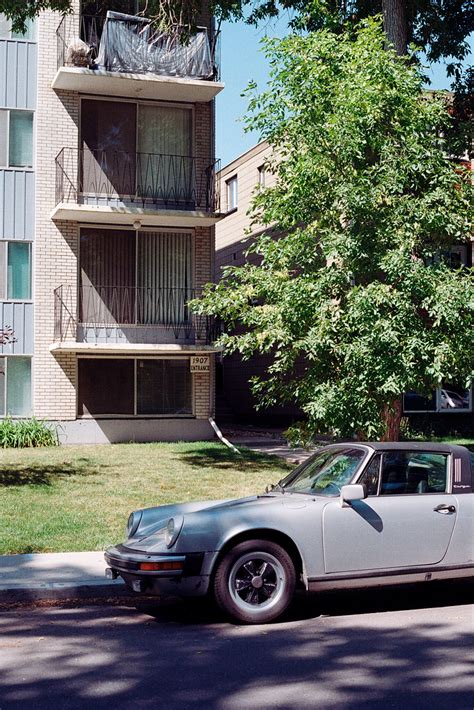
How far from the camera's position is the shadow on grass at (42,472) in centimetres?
1505

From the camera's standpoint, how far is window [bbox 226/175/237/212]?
32688mm

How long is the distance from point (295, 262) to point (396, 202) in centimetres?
164

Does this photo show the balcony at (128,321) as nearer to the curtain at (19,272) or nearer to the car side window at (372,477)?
the curtain at (19,272)

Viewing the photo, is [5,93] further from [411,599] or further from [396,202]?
[411,599]

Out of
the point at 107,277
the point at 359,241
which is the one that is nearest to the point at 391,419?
the point at 359,241

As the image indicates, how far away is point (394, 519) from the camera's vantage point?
7.65 metres

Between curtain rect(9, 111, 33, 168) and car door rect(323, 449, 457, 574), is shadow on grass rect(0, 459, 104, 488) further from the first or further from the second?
car door rect(323, 449, 457, 574)

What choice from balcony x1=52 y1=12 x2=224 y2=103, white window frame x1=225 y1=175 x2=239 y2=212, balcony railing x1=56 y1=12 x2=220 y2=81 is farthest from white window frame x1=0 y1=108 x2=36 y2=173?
white window frame x1=225 y1=175 x2=239 y2=212

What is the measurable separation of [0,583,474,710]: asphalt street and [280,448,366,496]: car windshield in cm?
101

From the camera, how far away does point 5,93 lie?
21.7 m

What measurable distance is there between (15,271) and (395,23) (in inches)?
394

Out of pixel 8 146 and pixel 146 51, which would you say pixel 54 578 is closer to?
pixel 8 146

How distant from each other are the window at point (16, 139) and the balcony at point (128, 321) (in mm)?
3073

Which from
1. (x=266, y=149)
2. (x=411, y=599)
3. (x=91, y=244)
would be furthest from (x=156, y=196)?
(x=411, y=599)
